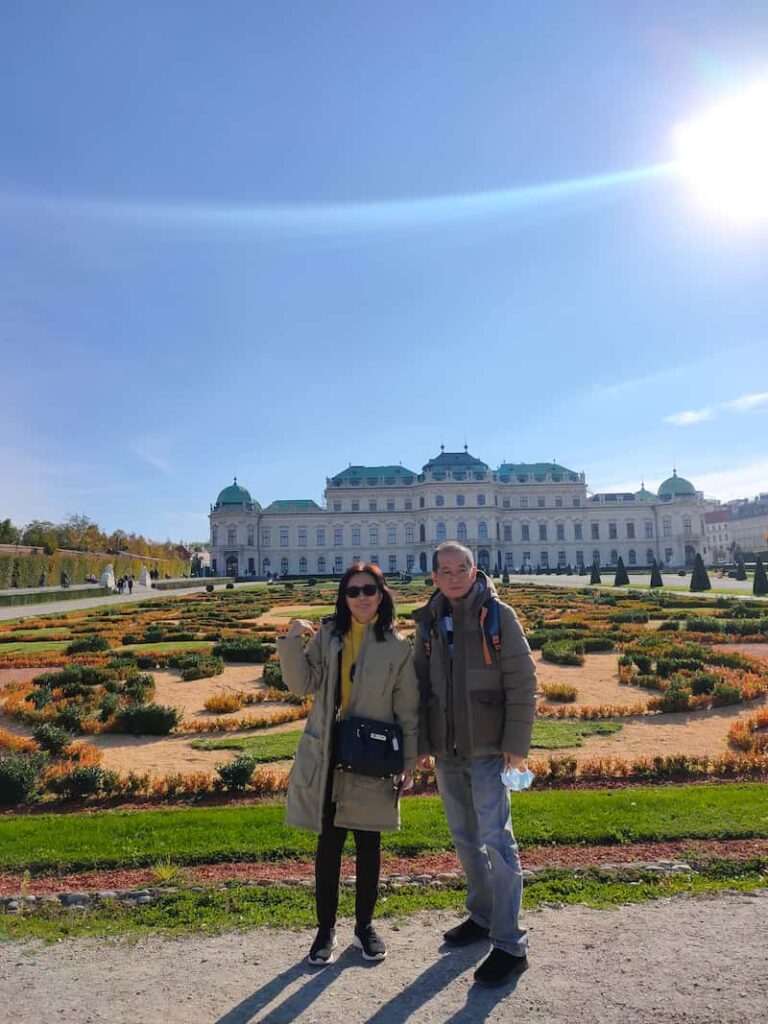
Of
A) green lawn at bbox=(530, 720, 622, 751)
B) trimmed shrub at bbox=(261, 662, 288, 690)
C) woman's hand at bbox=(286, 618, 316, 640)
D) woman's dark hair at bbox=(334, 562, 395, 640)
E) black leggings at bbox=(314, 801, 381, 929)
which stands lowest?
green lawn at bbox=(530, 720, 622, 751)

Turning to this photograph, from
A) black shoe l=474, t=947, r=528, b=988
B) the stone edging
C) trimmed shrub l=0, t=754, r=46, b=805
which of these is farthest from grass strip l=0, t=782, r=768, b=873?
black shoe l=474, t=947, r=528, b=988

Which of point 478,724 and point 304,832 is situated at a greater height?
point 478,724

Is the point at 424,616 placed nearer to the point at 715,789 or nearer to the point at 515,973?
the point at 515,973

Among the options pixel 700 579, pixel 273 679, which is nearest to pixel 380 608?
pixel 273 679

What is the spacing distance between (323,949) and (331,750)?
3.36 feet

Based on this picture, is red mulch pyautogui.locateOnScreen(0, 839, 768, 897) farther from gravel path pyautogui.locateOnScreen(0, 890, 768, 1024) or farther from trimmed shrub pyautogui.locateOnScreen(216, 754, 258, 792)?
trimmed shrub pyautogui.locateOnScreen(216, 754, 258, 792)

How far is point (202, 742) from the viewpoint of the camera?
31.3 ft

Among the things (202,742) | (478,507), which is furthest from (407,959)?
(478,507)

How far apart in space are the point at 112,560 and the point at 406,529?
35457 mm

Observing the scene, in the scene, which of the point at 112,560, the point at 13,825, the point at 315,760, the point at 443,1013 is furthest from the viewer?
the point at 112,560

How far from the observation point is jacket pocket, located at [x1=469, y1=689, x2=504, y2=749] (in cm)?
373

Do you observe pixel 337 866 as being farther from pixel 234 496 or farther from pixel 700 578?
pixel 234 496

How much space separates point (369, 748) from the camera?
3590 mm

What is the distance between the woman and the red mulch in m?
1.27
